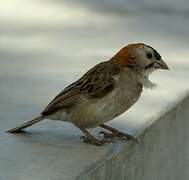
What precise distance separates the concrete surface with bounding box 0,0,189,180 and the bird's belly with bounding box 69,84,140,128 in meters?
0.15

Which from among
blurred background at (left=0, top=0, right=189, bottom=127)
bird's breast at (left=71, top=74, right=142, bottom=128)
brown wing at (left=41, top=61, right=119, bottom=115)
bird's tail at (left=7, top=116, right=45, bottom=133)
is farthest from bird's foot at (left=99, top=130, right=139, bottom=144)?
blurred background at (left=0, top=0, right=189, bottom=127)

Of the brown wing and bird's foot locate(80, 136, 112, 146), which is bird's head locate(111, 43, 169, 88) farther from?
bird's foot locate(80, 136, 112, 146)

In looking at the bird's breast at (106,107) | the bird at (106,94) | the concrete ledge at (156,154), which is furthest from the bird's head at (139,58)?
the concrete ledge at (156,154)

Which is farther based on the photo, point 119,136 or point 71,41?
point 71,41

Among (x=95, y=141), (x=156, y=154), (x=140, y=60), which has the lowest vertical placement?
(x=156, y=154)

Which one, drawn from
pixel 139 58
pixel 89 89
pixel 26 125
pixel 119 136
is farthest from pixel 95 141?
pixel 139 58

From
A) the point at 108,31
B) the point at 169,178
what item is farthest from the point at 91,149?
the point at 108,31

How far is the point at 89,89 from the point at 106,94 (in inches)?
4.9

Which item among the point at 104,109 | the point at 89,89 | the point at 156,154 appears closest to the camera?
the point at 104,109

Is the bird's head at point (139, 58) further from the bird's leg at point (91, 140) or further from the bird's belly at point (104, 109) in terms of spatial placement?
the bird's leg at point (91, 140)

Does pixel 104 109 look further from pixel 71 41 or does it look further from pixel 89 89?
→ pixel 71 41

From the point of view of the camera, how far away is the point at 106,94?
5109mm

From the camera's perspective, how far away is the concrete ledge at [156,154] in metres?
4.78

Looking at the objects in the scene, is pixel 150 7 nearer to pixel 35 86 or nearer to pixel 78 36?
pixel 78 36
